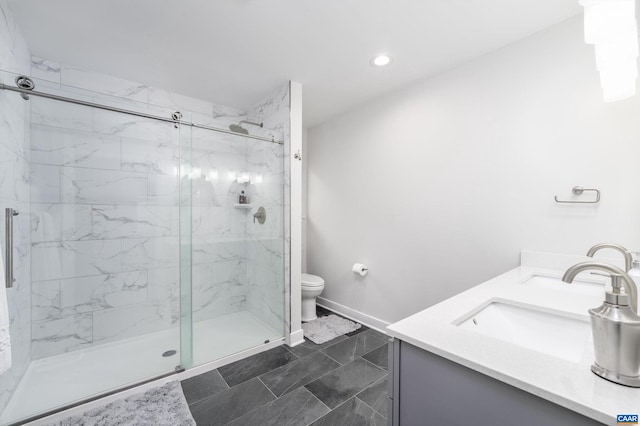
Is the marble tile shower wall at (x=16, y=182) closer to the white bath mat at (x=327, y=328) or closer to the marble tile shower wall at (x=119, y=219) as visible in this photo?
the marble tile shower wall at (x=119, y=219)

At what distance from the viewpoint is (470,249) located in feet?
6.64

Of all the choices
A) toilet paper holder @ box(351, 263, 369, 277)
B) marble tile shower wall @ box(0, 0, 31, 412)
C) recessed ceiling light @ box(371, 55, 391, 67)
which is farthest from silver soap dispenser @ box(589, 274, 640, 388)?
marble tile shower wall @ box(0, 0, 31, 412)

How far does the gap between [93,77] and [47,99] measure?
1.94ft

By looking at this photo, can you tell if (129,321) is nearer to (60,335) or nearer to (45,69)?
(60,335)

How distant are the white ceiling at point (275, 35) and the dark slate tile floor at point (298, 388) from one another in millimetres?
2348

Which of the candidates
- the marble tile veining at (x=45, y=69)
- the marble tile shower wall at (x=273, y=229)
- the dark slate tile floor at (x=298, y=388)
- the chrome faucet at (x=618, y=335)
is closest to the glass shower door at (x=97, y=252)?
the marble tile veining at (x=45, y=69)

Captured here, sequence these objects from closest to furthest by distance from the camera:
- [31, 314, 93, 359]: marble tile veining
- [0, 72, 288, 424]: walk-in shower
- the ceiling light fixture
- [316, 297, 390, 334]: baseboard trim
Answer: the ceiling light fixture
[0, 72, 288, 424]: walk-in shower
[31, 314, 93, 359]: marble tile veining
[316, 297, 390, 334]: baseboard trim

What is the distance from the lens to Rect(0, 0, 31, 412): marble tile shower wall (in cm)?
153

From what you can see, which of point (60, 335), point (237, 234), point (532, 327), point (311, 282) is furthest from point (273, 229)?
point (532, 327)

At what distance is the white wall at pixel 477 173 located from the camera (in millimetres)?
1515

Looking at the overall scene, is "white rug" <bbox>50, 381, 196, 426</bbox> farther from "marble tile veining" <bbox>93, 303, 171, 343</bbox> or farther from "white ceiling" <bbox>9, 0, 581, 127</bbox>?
"white ceiling" <bbox>9, 0, 581, 127</bbox>

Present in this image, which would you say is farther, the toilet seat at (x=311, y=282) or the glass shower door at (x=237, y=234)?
the toilet seat at (x=311, y=282)

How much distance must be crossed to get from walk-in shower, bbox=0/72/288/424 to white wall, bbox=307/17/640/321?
2.93ft

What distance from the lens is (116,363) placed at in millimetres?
2018
